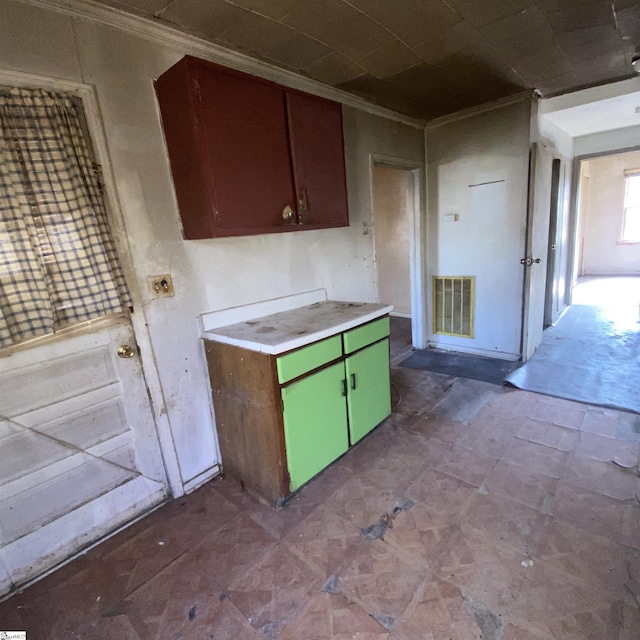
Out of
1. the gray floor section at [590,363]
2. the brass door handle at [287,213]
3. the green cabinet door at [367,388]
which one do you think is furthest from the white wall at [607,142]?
the brass door handle at [287,213]

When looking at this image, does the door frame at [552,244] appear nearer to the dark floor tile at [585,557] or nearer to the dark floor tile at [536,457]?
the dark floor tile at [536,457]

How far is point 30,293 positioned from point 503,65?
3.06 m

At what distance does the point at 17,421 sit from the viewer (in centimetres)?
148

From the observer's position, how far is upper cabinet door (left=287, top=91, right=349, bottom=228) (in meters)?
2.01

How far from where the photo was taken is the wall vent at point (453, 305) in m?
3.69

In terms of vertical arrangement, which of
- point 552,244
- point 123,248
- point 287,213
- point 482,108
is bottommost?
point 552,244

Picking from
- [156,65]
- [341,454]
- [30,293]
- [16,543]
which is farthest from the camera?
[341,454]

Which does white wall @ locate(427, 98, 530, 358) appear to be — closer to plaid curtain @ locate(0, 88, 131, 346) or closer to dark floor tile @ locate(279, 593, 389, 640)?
dark floor tile @ locate(279, 593, 389, 640)

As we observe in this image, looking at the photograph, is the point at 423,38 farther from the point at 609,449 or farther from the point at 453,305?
the point at 609,449

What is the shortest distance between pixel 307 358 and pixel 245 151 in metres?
1.09

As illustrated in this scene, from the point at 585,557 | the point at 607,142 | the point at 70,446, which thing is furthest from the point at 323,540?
the point at 607,142

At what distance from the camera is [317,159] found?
7.05ft

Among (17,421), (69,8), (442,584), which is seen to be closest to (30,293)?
(17,421)

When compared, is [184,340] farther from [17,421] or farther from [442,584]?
[442,584]
